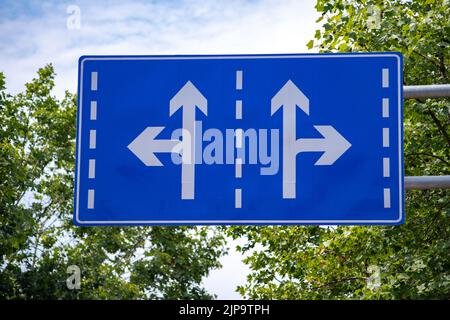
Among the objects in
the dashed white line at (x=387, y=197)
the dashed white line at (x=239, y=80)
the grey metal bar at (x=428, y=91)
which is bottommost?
the dashed white line at (x=387, y=197)

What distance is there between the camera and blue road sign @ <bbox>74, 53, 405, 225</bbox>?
5.77m

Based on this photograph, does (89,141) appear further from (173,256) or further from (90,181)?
(173,256)

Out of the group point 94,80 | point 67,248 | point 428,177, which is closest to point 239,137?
point 94,80

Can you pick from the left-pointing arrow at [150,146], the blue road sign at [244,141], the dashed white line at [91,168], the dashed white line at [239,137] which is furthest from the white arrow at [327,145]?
the dashed white line at [91,168]

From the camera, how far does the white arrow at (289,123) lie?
5.77 metres

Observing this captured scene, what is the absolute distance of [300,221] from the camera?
5734 millimetres

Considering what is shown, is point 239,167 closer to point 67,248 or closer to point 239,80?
point 239,80

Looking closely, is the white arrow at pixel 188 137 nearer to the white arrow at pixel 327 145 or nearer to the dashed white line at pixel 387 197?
the white arrow at pixel 327 145

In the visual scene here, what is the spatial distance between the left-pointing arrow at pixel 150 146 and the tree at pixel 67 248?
75.2 feet

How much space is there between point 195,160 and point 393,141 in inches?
52.7

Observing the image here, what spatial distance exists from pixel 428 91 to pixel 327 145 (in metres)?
0.78

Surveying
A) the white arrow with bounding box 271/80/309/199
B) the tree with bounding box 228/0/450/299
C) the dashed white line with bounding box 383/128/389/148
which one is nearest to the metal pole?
the dashed white line with bounding box 383/128/389/148

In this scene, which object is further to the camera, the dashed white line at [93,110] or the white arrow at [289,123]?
the dashed white line at [93,110]

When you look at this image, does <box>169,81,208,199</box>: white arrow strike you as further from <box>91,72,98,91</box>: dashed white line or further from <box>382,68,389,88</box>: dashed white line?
<box>382,68,389,88</box>: dashed white line
